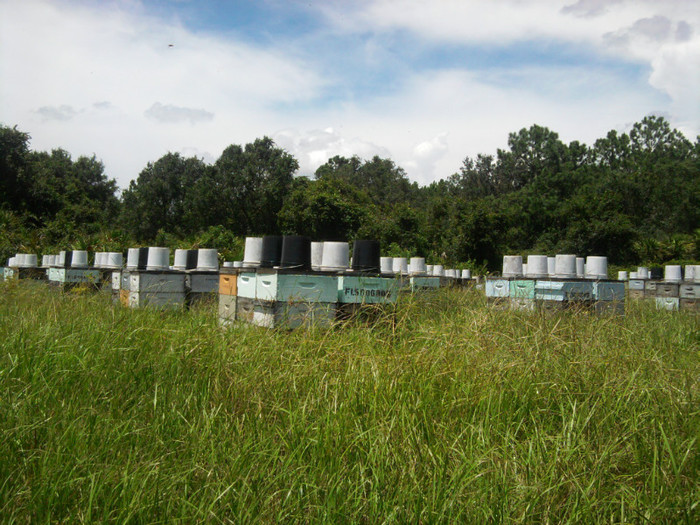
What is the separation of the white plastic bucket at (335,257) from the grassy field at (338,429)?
1.90 m

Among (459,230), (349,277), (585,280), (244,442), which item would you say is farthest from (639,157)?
(244,442)

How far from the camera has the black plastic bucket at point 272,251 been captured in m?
6.77

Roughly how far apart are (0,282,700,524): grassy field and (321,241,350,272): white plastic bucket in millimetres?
1904

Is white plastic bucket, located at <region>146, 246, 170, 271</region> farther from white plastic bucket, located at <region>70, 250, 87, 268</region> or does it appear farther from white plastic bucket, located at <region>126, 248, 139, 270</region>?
white plastic bucket, located at <region>70, 250, 87, 268</region>

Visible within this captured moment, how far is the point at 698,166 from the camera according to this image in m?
40.2

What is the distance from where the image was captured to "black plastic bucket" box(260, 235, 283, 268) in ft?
22.2

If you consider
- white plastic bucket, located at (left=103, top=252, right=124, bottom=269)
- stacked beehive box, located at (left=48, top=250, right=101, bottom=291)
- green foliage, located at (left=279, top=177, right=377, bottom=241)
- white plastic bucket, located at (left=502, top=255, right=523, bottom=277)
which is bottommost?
stacked beehive box, located at (left=48, top=250, right=101, bottom=291)

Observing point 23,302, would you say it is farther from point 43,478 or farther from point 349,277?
point 43,478

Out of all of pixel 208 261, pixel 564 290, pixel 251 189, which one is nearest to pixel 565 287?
pixel 564 290

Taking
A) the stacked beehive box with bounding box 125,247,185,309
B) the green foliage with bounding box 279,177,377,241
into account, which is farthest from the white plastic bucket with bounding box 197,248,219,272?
the green foliage with bounding box 279,177,377,241

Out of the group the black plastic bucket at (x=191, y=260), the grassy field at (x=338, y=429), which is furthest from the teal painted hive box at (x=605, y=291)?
the black plastic bucket at (x=191, y=260)

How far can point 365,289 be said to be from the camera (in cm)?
627

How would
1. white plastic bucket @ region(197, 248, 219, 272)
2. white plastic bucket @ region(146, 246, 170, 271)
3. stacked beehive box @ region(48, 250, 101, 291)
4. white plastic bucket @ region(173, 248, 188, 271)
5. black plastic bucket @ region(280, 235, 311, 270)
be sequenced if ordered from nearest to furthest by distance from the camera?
black plastic bucket @ region(280, 235, 311, 270) < white plastic bucket @ region(146, 246, 170, 271) < white plastic bucket @ region(197, 248, 219, 272) < white plastic bucket @ region(173, 248, 188, 271) < stacked beehive box @ region(48, 250, 101, 291)

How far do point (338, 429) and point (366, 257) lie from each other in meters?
3.86
